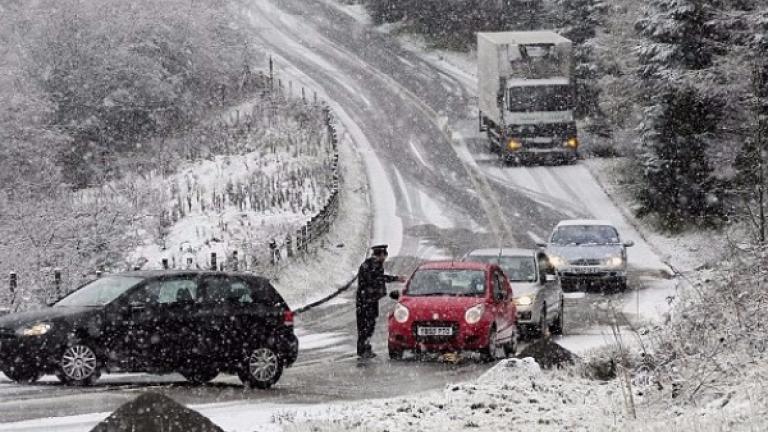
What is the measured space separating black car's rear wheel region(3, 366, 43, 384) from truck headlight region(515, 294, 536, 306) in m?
9.09

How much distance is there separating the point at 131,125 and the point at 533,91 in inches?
633

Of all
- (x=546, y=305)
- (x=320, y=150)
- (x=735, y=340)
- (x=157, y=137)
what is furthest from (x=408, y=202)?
(x=735, y=340)

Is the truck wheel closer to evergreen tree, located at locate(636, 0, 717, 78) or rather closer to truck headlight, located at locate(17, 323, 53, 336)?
truck headlight, located at locate(17, 323, 53, 336)

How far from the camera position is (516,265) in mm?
24828

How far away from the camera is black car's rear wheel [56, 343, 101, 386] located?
16.5 meters

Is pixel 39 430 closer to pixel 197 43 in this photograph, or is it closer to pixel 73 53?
pixel 73 53

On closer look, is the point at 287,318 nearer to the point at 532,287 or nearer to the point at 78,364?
the point at 78,364

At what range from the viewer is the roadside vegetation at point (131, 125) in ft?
125

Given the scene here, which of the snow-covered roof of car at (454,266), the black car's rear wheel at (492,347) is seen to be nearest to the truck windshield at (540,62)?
the snow-covered roof of car at (454,266)

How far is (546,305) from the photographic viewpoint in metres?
23.6

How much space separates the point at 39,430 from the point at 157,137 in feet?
133

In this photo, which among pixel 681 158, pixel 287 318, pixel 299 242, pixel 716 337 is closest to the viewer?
pixel 716 337

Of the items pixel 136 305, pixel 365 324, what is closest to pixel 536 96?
pixel 365 324

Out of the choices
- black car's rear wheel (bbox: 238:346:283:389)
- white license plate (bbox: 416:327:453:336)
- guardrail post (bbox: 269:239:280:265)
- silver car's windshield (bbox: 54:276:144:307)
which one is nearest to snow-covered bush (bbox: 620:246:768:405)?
white license plate (bbox: 416:327:453:336)
